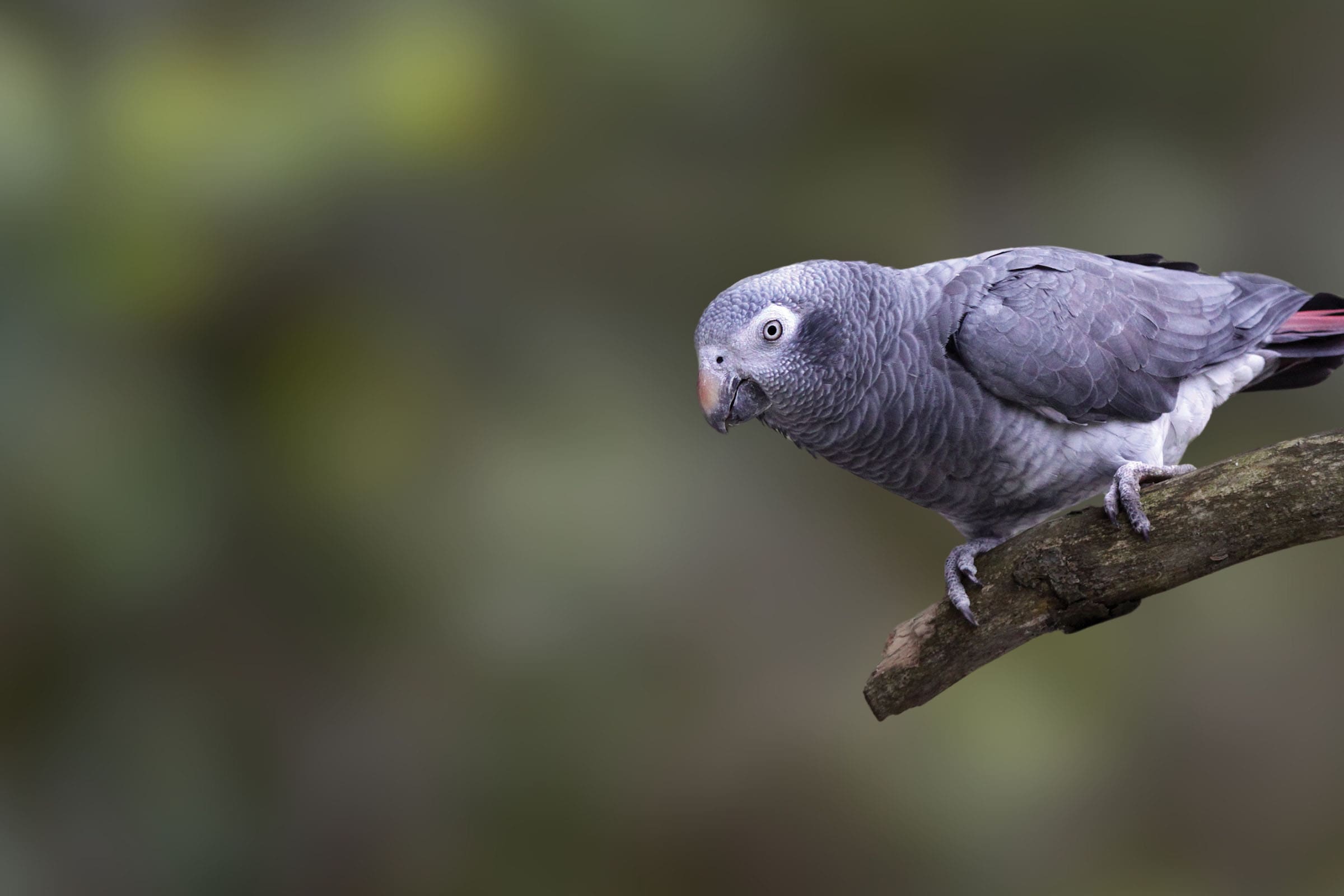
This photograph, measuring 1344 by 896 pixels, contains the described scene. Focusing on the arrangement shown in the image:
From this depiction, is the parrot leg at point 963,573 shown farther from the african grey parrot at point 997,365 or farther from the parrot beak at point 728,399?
the parrot beak at point 728,399

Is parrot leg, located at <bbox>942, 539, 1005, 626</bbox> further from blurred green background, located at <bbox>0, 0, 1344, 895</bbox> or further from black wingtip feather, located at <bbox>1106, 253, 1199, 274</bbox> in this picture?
blurred green background, located at <bbox>0, 0, 1344, 895</bbox>

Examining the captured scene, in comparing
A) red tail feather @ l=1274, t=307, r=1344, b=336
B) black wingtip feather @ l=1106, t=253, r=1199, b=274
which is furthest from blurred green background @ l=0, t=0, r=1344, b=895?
red tail feather @ l=1274, t=307, r=1344, b=336

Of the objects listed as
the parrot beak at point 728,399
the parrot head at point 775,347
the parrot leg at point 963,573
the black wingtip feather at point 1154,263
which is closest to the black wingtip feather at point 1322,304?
the black wingtip feather at point 1154,263

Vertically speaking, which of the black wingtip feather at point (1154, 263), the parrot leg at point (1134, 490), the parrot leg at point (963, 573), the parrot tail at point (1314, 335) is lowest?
the parrot leg at point (963, 573)

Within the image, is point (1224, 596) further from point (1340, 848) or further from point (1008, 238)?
point (1008, 238)

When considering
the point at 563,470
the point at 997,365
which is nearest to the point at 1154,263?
the point at 997,365

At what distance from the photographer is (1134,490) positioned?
1348 millimetres

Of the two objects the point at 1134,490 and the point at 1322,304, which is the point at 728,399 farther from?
the point at 1322,304

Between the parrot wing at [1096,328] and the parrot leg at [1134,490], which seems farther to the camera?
the parrot wing at [1096,328]

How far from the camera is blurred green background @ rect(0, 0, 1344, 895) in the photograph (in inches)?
82.1

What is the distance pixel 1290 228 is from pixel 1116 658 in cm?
95

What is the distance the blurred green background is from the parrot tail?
24.8 inches

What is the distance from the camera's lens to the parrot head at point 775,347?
4.37 feet

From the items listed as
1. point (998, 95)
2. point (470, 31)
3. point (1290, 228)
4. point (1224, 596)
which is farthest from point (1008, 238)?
point (470, 31)
